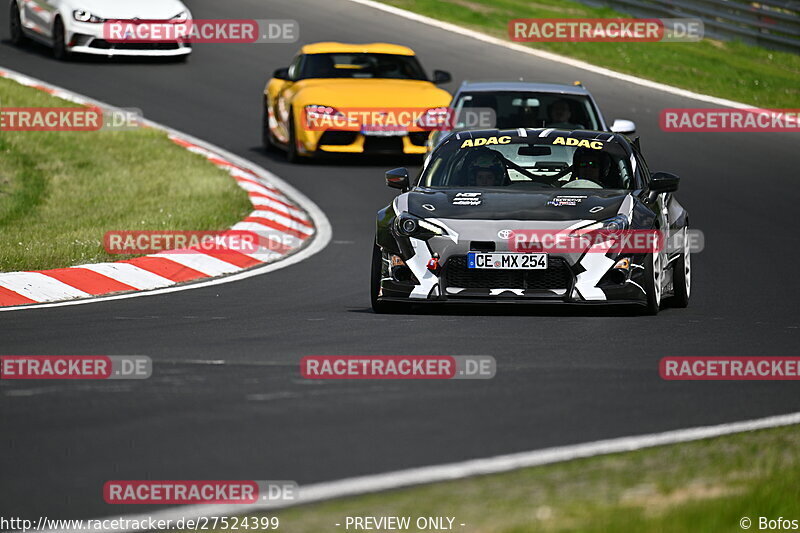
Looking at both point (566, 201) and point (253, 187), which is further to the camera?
point (253, 187)

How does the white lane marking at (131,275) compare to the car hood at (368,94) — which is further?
the car hood at (368,94)

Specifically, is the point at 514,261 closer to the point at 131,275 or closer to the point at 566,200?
the point at 566,200

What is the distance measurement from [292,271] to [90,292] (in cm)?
189

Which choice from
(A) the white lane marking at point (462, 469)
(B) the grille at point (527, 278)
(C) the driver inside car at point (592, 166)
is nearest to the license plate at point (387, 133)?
(C) the driver inside car at point (592, 166)

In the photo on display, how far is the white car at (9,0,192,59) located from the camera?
2464cm

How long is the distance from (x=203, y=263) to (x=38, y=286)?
1.88m

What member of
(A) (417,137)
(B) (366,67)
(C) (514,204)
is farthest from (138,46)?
(C) (514,204)

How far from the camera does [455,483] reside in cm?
563

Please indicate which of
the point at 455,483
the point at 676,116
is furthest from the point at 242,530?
the point at 676,116

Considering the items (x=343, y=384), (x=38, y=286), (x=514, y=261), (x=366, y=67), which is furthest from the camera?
(x=366, y=67)

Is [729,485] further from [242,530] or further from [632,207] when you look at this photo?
[632,207]

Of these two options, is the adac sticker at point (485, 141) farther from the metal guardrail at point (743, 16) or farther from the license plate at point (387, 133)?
the metal guardrail at point (743, 16)

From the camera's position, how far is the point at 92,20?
24719mm

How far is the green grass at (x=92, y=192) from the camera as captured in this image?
1402 cm
